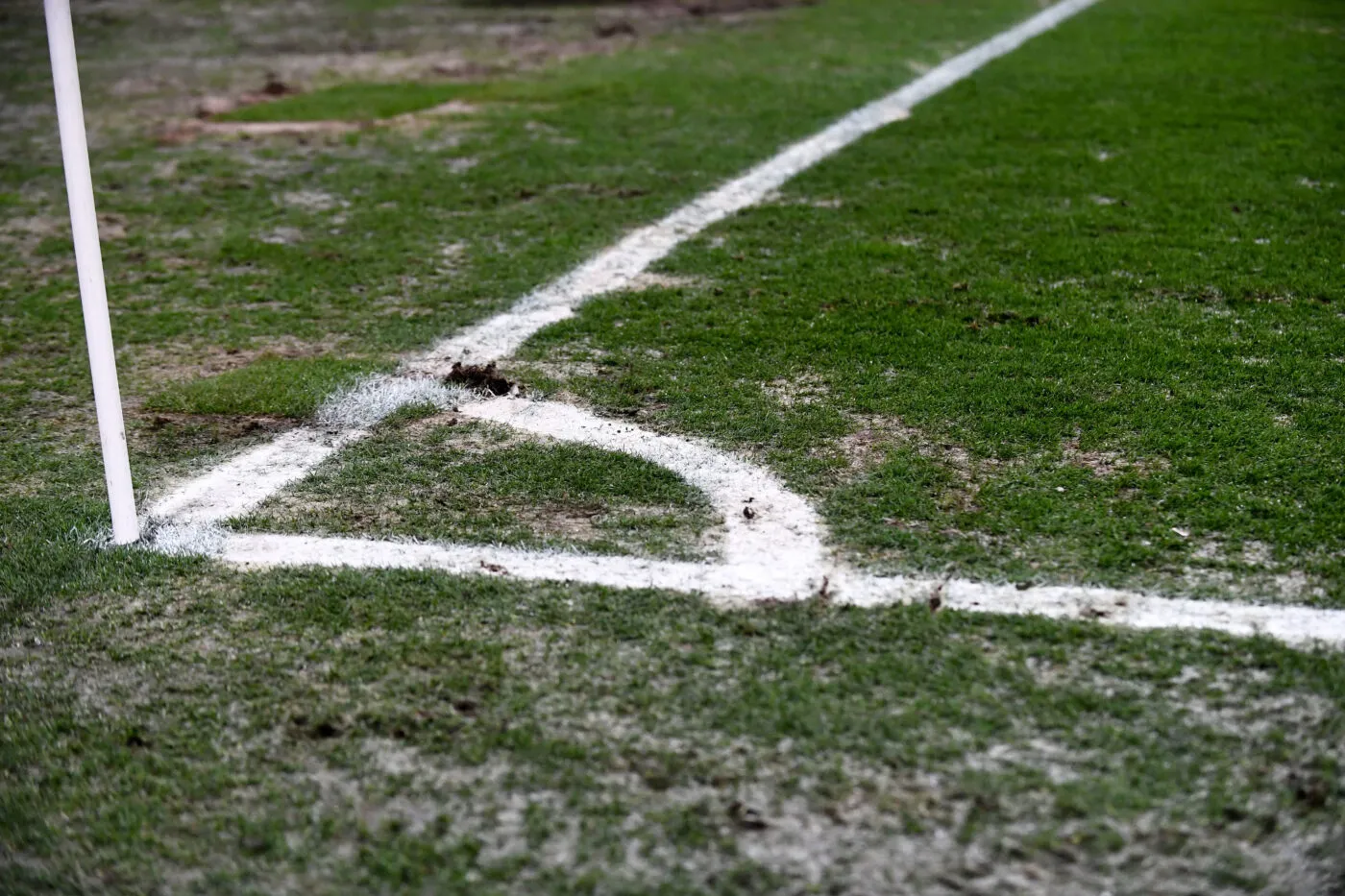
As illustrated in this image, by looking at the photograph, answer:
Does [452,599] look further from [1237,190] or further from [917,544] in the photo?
[1237,190]

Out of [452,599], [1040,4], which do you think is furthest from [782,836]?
[1040,4]

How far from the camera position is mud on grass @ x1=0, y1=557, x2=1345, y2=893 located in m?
2.42

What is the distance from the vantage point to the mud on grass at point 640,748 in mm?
2418

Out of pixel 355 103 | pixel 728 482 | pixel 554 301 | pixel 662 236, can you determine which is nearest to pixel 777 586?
pixel 728 482

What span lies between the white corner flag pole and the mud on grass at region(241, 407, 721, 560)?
37 centimetres

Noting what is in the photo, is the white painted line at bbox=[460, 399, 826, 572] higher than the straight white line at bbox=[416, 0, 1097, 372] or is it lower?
lower

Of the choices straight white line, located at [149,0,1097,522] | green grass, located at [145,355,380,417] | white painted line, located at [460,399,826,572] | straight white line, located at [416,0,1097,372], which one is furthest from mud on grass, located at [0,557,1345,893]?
straight white line, located at [416,0,1097,372]

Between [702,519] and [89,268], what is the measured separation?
A: 188cm

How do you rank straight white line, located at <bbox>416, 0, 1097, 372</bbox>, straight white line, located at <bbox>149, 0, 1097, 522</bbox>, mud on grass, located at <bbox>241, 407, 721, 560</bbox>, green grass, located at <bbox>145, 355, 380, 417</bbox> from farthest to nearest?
straight white line, located at <bbox>416, 0, 1097, 372</bbox> → green grass, located at <bbox>145, 355, 380, 417</bbox> → straight white line, located at <bbox>149, 0, 1097, 522</bbox> → mud on grass, located at <bbox>241, 407, 721, 560</bbox>

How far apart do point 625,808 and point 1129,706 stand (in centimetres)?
119

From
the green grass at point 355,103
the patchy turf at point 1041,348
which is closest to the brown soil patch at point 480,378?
the patchy turf at point 1041,348

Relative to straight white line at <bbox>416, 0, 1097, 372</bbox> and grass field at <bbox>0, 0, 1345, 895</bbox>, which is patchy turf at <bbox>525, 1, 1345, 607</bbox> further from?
straight white line at <bbox>416, 0, 1097, 372</bbox>

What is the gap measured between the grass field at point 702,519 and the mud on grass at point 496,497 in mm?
19

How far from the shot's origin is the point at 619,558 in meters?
3.53
